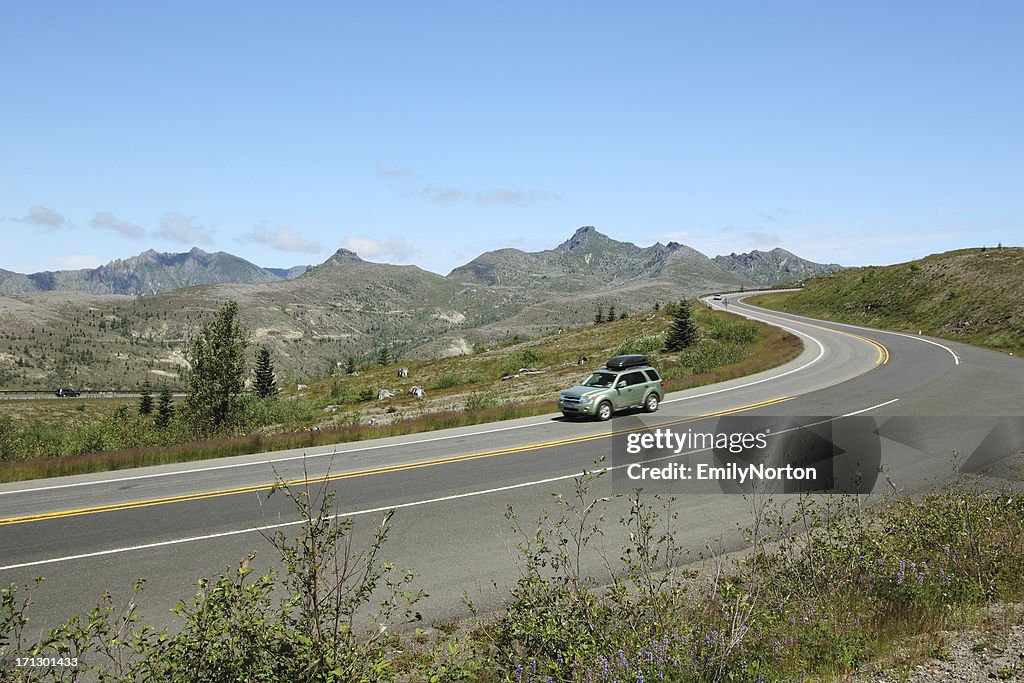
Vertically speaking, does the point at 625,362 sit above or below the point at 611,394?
above

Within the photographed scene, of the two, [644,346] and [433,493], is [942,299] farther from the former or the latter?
[433,493]

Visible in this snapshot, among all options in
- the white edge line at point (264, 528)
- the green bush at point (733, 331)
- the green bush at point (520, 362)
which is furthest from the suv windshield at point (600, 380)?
the green bush at point (520, 362)

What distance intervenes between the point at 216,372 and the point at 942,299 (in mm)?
65468

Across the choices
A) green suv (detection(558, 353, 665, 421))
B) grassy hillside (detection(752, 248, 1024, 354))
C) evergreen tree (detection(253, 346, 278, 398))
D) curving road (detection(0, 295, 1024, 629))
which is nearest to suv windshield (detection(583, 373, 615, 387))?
green suv (detection(558, 353, 665, 421))

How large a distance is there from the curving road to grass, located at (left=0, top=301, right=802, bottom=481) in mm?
1160

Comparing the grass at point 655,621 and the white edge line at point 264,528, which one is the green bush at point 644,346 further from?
the grass at point 655,621

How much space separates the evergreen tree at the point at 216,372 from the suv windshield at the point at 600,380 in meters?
27.5

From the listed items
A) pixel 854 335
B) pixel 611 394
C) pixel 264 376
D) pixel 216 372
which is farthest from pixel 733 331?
pixel 264 376

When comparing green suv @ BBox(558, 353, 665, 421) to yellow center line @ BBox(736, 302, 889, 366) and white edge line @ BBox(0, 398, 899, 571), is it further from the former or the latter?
yellow center line @ BBox(736, 302, 889, 366)

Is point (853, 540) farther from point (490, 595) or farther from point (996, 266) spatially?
point (996, 266)

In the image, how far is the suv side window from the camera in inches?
914

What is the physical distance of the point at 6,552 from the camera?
10.0 m

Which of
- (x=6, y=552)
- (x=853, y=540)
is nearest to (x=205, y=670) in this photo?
(x=853, y=540)

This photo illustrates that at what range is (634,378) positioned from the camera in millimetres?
23500
